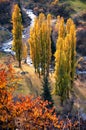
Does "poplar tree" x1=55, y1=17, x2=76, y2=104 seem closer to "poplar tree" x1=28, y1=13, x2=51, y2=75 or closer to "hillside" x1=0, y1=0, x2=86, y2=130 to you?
"hillside" x1=0, y1=0, x2=86, y2=130

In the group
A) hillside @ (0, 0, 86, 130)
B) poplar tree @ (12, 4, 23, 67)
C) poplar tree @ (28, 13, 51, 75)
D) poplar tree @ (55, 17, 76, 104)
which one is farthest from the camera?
poplar tree @ (12, 4, 23, 67)

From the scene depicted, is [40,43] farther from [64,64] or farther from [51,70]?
[51,70]

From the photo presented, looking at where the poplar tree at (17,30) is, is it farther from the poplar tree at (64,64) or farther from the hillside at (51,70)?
the poplar tree at (64,64)

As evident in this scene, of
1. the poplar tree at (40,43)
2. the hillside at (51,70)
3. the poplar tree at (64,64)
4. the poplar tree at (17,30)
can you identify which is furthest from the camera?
the poplar tree at (17,30)

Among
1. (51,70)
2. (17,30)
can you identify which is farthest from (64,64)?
(51,70)

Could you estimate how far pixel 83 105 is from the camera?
1987 inches

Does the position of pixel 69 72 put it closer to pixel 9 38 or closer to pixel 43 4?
pixel 9 38

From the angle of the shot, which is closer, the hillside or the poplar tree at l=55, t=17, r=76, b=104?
the hillside

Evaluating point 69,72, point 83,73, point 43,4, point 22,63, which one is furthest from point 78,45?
point 43,4

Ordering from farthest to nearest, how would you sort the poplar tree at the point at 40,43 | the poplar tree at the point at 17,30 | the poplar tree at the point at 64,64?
the poplar tree at the point at 17,30 → the poplar tree at the point at 40,43 → the poplar tree at the point at 64,64

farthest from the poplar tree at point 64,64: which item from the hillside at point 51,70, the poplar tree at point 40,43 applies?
the poplar tree at point 40,43

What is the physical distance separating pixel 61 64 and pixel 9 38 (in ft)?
117

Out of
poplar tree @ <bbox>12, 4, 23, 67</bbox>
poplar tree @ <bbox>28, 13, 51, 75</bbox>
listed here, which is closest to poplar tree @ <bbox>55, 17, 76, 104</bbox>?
poplar tree @ <bbox>28, 13, 51, 75</bbox>

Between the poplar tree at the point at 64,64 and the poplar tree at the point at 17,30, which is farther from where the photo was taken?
the poplar tree at the point at 17,30
